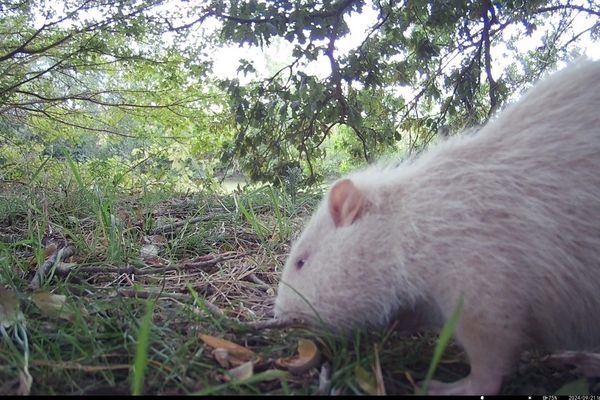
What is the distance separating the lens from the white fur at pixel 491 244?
144 centimetres

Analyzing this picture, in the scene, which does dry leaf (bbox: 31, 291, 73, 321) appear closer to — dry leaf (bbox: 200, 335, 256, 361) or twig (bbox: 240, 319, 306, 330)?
dry leaf (bbox: 200, 335, 256, 361)

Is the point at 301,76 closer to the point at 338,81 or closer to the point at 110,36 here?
the point at 338,81

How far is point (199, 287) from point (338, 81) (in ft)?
10.7

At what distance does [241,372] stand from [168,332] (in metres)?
0.46

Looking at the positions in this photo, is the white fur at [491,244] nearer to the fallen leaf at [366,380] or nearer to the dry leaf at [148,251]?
the fallen leaf at [366,380]

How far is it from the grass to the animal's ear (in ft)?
1.50

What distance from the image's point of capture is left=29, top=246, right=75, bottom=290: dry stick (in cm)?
209

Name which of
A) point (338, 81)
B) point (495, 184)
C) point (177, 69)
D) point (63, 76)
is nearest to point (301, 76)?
point (338, 81)

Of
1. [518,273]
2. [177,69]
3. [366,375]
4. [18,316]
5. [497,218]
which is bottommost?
[366,375]

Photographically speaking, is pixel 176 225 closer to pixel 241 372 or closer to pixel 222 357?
pixel 222 357

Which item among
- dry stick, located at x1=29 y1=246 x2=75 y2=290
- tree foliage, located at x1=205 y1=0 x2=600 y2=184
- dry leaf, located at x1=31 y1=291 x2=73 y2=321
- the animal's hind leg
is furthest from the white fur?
tree foliage, located at x1=205 y1=0 x2=600 y2=184

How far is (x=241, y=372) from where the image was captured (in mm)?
1378

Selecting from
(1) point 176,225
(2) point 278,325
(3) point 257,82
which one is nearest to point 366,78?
(3) point 257,82

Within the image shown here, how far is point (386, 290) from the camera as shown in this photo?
1.66 m
